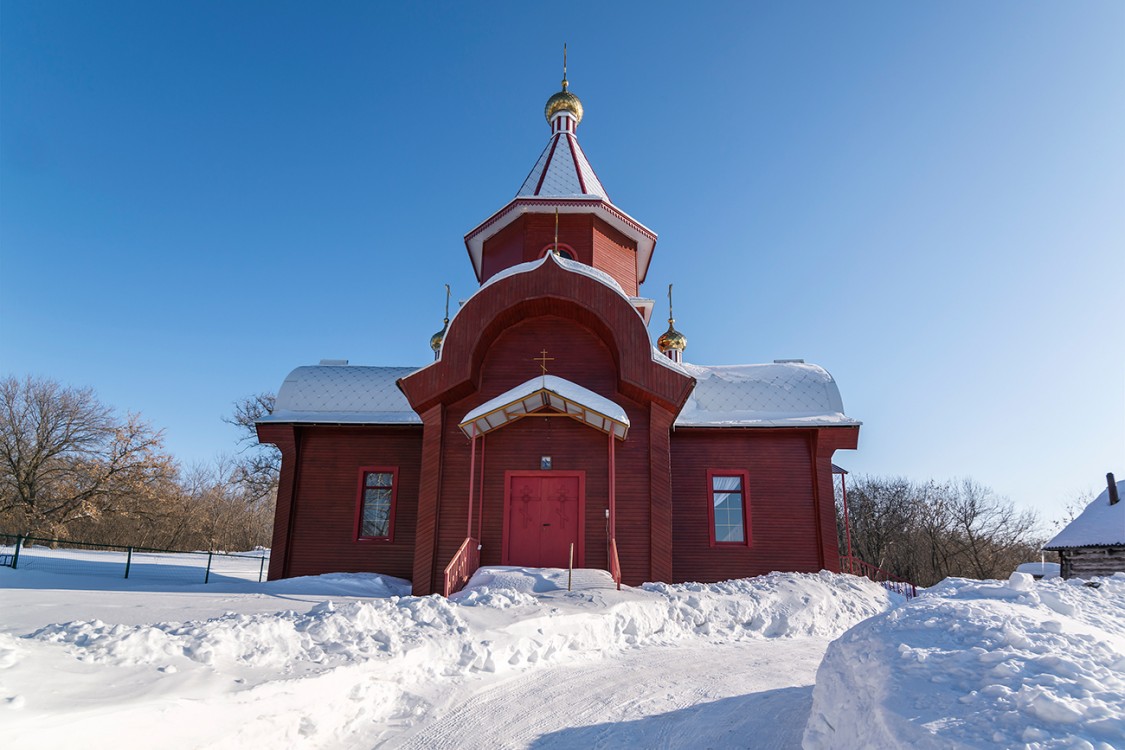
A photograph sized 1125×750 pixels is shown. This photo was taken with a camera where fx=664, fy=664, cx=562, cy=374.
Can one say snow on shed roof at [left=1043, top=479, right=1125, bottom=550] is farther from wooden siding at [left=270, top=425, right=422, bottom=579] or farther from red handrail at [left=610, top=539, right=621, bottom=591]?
wooden siding at [left=270, top=425, right=422, bottom=579]

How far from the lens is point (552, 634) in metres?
7.59

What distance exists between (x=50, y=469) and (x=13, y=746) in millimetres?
28907

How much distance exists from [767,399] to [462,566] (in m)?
7.43

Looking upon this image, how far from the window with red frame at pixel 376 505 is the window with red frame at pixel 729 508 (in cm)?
673

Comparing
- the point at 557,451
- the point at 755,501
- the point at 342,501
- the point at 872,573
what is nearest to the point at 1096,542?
the point at 872,573

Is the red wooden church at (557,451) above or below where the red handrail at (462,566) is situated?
above

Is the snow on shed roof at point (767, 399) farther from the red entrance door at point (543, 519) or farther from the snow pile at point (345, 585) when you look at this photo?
the snow pile at point (345, 585)

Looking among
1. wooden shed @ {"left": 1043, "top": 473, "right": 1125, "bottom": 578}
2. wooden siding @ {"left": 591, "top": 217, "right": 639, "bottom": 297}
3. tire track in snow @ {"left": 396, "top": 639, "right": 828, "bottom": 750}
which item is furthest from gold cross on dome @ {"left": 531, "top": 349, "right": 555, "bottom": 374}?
wooden shed @ {"left": 1043, "top": 473, "right": 1125, "bottom": 578}

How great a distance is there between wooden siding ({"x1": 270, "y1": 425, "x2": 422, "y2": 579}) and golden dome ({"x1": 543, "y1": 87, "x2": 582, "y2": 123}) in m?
A: 10.7

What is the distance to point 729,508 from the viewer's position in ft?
44.3

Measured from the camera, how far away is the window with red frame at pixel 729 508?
1327cm

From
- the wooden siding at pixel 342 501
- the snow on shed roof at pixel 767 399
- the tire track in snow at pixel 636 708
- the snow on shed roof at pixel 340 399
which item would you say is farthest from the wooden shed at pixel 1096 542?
the snow on shed roof at pixel 340 399

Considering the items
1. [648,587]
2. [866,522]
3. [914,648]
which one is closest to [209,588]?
[648,587]

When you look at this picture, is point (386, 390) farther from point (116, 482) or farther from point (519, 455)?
point (116, 482)
